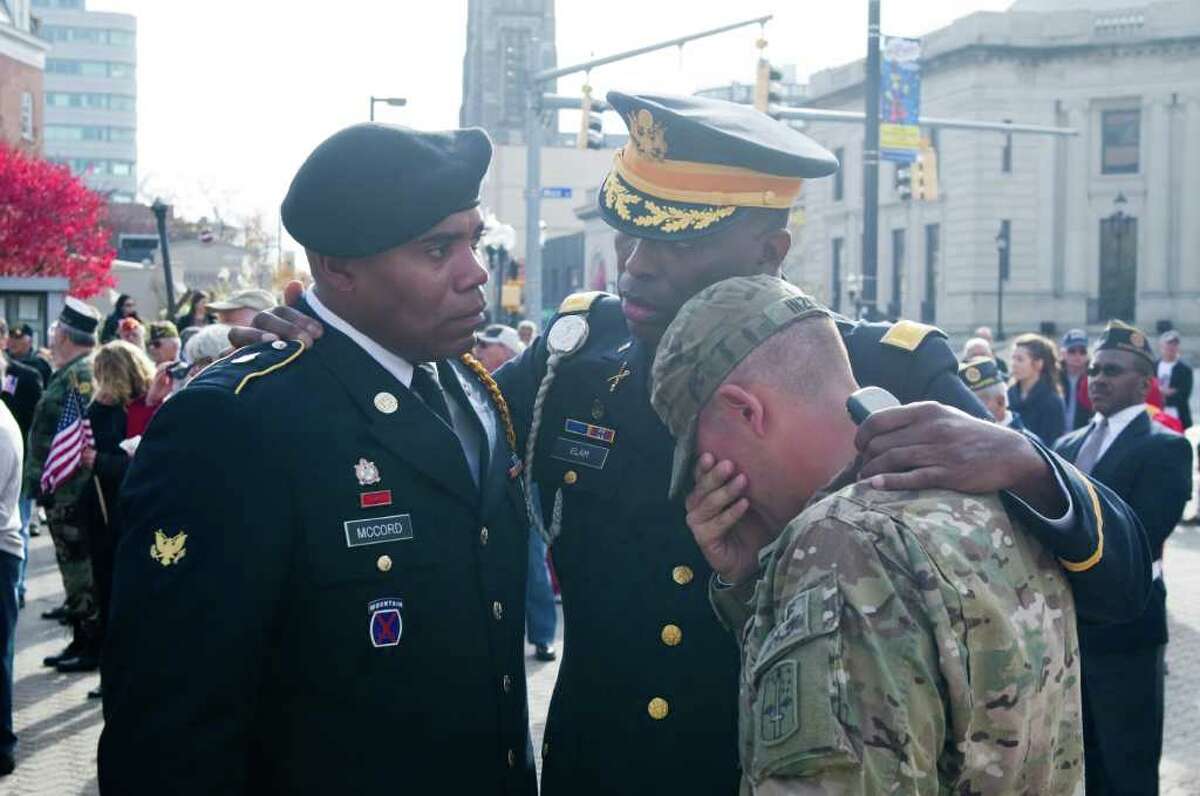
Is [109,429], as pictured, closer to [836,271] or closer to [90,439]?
[90,439]

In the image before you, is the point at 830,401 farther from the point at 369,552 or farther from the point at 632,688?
the point at 632,688

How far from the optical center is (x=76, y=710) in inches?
325

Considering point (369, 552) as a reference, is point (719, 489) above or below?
above

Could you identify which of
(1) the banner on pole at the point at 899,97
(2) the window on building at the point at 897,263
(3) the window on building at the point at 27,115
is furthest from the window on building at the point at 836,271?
(1) the banner on pole at the point at 899,97

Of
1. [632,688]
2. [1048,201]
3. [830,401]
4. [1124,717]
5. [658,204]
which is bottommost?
[1124,717]

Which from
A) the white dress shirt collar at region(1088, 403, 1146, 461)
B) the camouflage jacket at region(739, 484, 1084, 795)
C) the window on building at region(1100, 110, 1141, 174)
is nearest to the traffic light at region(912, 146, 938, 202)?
the white dress shirt collar at region(1088, 403, 1146, 461)

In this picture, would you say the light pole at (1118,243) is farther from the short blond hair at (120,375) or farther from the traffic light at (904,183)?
the short blond hair at (120,375)

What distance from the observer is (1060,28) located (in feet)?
171

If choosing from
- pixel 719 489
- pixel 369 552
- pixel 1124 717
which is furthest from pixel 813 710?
pixel 1124 717

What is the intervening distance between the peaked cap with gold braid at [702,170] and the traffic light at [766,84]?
1647 cm

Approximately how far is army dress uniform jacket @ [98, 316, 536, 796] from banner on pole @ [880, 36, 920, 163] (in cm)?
1652

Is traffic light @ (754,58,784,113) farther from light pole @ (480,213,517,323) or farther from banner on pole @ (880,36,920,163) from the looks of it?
light pole @ (480,213,517,323)

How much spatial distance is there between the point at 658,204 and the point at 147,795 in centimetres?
174

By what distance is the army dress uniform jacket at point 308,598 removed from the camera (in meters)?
2.49
